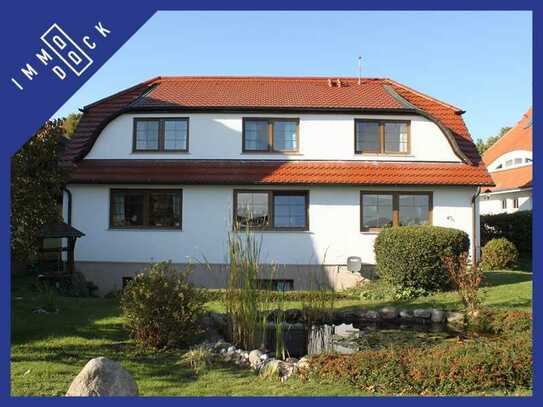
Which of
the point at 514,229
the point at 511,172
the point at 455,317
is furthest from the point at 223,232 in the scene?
the point at 511,172

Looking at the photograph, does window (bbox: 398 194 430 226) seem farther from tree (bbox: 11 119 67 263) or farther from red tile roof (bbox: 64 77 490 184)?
tree (bbox: 11 119 67 263)

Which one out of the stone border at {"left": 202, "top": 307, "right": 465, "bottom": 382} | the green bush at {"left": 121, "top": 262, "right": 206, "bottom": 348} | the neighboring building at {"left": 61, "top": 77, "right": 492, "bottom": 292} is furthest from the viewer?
the neighboring building at {"left": 61, "top": 77, "right": 492, "bottom": 292}

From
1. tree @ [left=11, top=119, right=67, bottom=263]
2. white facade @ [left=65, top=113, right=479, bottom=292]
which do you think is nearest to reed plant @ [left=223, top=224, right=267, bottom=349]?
tree @ [left=11, top=119, right=67, bottom=263]

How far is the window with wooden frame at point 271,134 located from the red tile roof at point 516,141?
61.3ft

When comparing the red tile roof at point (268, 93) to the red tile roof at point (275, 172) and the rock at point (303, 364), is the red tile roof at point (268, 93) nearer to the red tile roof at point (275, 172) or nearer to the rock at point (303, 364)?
the red tile roof at point (275, 172)

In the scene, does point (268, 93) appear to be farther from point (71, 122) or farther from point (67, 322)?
point (71, 122)

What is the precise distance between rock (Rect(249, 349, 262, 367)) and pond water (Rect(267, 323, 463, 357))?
110 centimetres

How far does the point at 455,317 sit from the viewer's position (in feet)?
37.9

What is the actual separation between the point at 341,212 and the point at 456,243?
4.00 m

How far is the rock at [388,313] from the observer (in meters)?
12.0

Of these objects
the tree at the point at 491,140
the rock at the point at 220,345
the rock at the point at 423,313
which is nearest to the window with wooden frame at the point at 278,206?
the rock at the point at 423,313

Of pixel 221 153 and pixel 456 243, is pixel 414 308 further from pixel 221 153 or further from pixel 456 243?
pixel 221 153

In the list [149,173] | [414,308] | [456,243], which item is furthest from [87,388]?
[149,173]

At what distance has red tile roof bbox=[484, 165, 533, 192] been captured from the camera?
27547 millimetres
